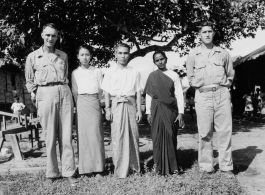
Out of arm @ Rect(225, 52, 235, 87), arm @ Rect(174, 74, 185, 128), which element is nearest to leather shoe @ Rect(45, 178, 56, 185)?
arm @ Rect(174, 74, 185, 128)

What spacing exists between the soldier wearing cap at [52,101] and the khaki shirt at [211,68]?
5.97 ft

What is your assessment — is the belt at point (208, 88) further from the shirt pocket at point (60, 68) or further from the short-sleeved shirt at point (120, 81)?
the shirt pocket at point (60, 68)

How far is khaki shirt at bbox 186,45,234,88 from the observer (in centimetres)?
421

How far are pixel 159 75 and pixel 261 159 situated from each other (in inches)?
99.4

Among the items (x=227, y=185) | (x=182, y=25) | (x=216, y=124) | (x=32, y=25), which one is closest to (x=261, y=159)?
(x=216, y=124)

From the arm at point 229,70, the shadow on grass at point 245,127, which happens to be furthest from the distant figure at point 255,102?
the arm at point 229,70

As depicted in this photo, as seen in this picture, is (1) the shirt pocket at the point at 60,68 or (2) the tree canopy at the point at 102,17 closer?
(1) the shirt pocket at the point at 60,68

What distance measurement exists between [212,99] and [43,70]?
2.35 m

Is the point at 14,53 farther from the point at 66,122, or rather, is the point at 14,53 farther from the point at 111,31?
the point at 66,122

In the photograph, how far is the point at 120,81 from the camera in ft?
13.9

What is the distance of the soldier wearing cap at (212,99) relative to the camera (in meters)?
4.20

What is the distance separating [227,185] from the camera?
3.64 meters

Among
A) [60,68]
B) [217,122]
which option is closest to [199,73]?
[217,122]

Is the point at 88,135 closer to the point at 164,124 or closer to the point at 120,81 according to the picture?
the point at 120,81
